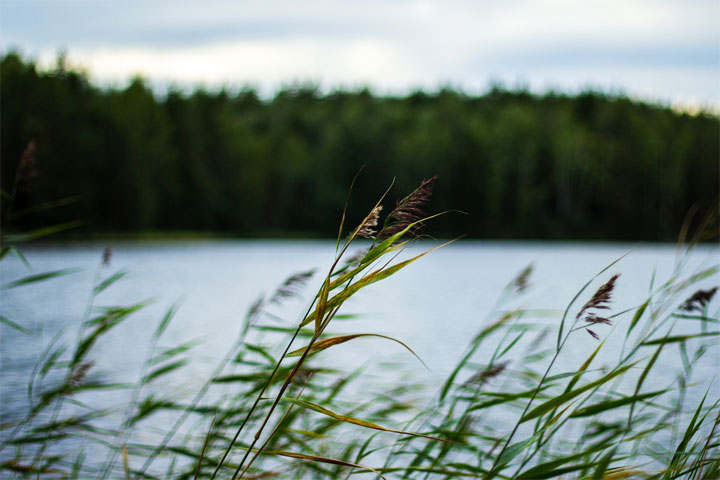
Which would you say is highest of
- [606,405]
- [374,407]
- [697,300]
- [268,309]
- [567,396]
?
[697,300]

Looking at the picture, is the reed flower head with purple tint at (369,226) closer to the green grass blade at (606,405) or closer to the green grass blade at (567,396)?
the green grass blade at (567,396)

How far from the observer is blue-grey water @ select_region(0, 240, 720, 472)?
8754 mm

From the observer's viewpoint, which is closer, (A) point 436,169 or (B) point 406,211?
(B) point 406,211

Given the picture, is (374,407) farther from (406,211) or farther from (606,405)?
(406,211)

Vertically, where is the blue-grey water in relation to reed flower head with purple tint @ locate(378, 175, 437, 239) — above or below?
below

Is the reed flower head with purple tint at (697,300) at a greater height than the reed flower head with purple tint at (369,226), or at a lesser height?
lesser

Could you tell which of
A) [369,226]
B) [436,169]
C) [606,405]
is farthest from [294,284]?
[436,169]

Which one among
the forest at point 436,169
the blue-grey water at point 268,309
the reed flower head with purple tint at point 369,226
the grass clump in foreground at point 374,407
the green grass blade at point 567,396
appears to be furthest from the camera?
the forest at point 436,169

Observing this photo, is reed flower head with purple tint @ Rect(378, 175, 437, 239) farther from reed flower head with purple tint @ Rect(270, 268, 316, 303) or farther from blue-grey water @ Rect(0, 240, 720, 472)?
reed flower head with purple tint @ Rect(270, 268, 316, 303)

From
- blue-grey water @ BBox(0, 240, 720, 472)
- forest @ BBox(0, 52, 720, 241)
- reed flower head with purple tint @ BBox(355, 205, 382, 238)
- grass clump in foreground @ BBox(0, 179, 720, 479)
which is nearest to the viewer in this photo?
reed flower head with purple tint @ BBox(355, 205, 382, 238)

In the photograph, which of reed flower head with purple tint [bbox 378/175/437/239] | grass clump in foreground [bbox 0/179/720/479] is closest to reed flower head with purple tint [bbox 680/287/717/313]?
grass clump in foreground [bbox 0/179/720/479]

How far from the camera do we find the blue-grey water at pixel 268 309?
8754 millimetres

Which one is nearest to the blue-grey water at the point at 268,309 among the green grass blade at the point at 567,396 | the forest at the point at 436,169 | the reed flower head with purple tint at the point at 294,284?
the reed flower head with purple tint at the point at 294,284

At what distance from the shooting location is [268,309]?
13.5 metres
